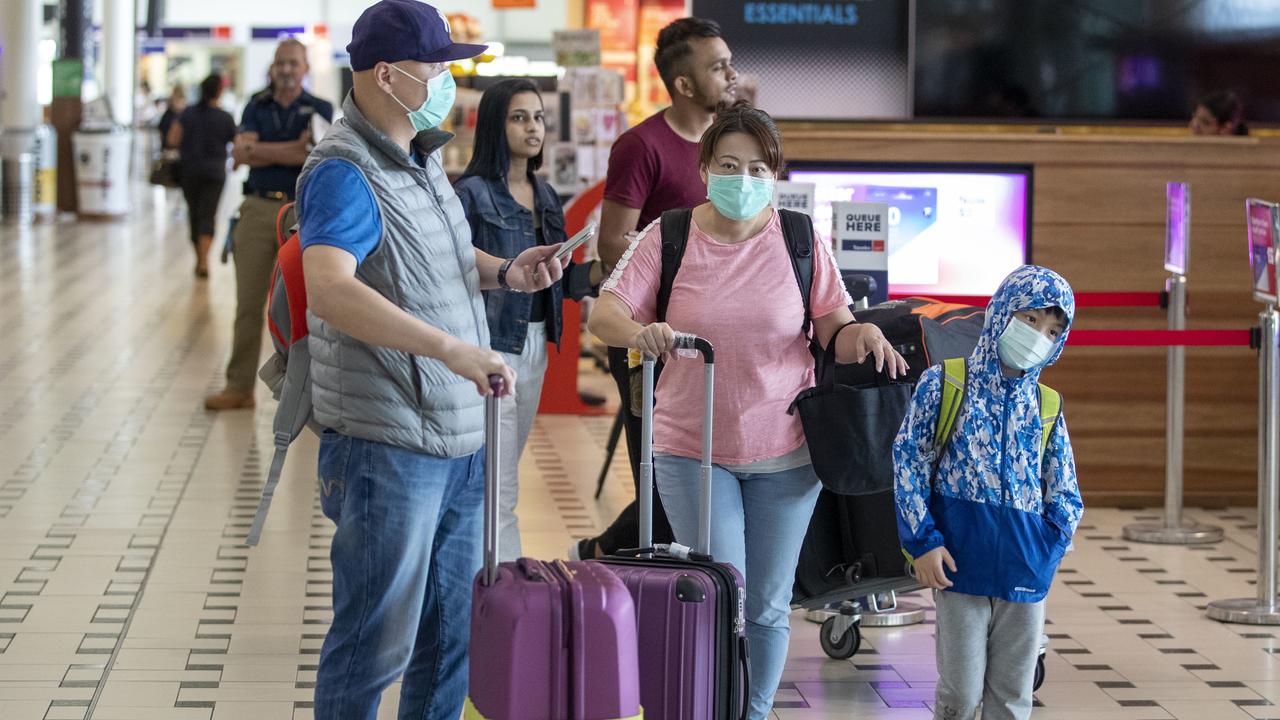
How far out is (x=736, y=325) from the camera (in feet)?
11.5

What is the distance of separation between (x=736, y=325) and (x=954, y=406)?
0.49 meters

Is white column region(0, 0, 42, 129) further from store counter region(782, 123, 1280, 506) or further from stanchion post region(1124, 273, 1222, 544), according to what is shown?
stanchion post region(1124, 273, 1222, 544)

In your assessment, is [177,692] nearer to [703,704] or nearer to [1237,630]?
[703,704]

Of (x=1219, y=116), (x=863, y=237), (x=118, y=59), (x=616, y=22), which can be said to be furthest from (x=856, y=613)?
(x=118, y=59)

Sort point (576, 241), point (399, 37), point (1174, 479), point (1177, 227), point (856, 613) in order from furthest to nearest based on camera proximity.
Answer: point (1174, 479)
point (1177, 227)
point (856, 613)
point (576, 241)
point (399, 37)

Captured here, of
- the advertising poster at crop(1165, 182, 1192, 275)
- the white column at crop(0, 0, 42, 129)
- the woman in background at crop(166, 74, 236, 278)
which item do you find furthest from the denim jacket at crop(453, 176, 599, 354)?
the white column at crop(0, 0, 42, 129)

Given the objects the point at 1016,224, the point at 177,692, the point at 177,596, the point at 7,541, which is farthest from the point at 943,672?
the point at 7,541

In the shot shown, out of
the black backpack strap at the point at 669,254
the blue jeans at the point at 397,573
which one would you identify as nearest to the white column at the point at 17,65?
the black backpack strap at the point at 669,254

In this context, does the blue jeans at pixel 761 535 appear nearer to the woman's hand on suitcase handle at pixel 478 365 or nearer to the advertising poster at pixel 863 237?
the woman's hand on suitcase handle at pixel 478 365

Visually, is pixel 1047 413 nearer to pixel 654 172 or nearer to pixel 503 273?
pixel 503 273

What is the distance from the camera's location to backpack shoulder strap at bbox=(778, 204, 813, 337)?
356 cm

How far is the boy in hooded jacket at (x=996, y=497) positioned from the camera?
10.9 ft

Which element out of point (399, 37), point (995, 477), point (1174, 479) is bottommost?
point (1174, 479)

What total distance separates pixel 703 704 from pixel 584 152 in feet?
24.4
